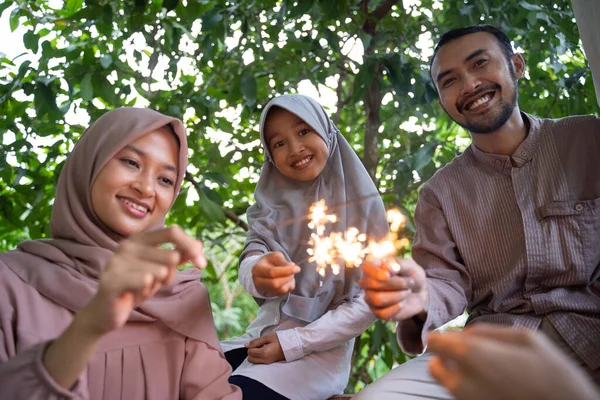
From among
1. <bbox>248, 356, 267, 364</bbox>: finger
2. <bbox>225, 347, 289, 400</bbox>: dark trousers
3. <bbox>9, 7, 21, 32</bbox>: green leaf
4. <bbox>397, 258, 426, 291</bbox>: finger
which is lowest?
<bbox>225, 347, 289, 400</bbox>: dark trousers

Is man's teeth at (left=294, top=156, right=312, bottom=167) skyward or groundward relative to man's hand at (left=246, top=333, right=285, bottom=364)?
skyward

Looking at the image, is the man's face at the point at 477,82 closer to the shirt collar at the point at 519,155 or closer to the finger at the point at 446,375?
the shirt collar at the point at 519,155

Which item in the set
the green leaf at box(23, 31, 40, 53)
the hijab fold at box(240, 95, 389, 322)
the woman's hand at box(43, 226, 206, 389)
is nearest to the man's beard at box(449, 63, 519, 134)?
the hijab fold at box(240, 95, 389, 322)

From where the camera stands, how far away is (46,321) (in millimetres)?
1359

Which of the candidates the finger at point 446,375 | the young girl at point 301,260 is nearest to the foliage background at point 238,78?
the young girl at point 301,260

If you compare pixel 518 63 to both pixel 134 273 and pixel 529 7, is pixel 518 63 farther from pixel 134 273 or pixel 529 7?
pixel 134 273

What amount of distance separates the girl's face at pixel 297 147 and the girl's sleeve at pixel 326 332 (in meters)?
0.54

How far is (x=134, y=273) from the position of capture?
3.44 feet

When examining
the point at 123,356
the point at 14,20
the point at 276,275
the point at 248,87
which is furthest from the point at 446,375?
the point at 14,20

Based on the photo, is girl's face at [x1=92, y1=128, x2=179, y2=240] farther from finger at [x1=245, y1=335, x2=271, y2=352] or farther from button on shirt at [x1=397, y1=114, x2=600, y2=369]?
button on shirt at [x1=397, y1=114, x2=600, y2=369]

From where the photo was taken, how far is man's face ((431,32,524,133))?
6.27 ft

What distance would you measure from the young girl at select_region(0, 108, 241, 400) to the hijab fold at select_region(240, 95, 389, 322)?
49cm

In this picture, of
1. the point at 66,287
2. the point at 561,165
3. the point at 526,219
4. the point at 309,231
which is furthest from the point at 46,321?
the point at 561,165

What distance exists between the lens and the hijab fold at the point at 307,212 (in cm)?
203
